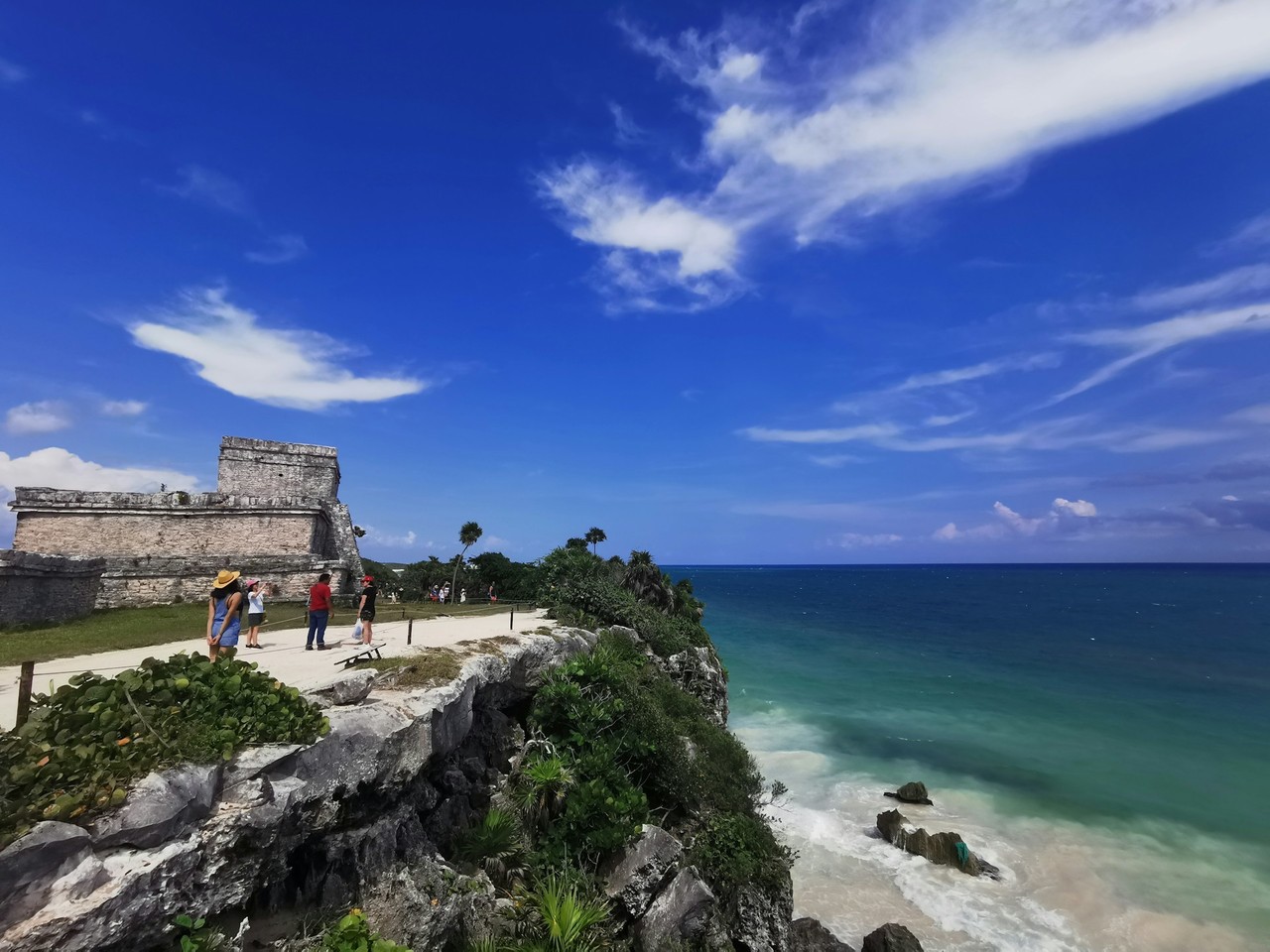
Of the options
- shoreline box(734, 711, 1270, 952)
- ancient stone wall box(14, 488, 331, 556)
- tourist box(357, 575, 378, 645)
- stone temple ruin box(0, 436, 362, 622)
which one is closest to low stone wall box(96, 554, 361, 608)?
stone temple ruin box(0, 436, 362, 622)

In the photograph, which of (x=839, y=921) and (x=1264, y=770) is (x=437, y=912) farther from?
(x=1264, y=770)

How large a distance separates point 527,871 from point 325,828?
448 cm

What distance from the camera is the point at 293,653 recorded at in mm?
12016

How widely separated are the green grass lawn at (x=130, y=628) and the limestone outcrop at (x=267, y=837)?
568cm

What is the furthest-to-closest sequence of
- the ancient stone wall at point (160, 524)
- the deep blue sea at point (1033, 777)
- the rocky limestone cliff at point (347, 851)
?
the ancient stone wall at point (160, 524), the deep blue sea at point (1033, 777), the rocky limestone cliff at point (347, 851)

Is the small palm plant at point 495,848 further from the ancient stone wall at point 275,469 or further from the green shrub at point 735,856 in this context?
the ancient stone wall at point 275,469

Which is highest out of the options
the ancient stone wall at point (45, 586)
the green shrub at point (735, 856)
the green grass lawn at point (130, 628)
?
the ancient stone wall at point (45, 586)

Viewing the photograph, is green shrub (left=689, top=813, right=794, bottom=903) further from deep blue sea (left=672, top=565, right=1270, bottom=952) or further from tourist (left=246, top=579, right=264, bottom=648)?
tourist (left=246, top=579, right=264, bottom=648)

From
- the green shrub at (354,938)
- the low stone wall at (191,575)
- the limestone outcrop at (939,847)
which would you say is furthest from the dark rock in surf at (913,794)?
the low stone wall at (191,575)

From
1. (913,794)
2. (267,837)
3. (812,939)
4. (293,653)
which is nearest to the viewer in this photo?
(267,837)

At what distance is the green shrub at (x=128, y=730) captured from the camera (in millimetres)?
4941

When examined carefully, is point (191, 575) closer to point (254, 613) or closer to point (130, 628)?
point (130, 628)

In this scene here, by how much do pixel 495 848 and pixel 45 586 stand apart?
1400 centimetres

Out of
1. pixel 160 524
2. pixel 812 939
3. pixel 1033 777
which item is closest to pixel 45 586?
pixel 160 524
